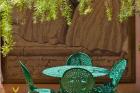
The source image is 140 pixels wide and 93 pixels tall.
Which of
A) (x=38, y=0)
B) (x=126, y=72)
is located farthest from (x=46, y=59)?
(x=38, y=0)

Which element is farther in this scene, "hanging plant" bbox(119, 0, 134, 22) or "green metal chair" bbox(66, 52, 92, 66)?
"green metal chair" bbox(66, 52, 92, 66)

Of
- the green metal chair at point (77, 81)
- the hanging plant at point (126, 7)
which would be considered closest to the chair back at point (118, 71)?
the green metal chair at point (77, 81)

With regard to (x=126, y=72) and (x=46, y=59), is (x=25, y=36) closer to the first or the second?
(x=46, y=59)

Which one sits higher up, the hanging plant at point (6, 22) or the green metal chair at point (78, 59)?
the hanging plant at point (6, 22)

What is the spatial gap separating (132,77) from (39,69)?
1726 millimetres

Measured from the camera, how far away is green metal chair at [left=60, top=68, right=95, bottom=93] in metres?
5.18

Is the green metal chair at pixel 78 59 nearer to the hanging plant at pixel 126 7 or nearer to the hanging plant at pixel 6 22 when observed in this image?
the hanging plant at pixel 126 7

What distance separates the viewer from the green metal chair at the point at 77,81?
5.18 m

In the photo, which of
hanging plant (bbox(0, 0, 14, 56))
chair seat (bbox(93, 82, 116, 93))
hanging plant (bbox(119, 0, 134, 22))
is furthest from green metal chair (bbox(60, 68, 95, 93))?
hanging plant (bbox(0, 0, 14, 56))

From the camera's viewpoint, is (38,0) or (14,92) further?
(14,92)

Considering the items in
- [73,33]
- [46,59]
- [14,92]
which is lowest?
[14,92]

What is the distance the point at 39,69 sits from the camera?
25.6 feet

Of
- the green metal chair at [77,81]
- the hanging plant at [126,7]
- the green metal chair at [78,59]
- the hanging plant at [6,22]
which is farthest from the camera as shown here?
the green metal chair at [78,59]

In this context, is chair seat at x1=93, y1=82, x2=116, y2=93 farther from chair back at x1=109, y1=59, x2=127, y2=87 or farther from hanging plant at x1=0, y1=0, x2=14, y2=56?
hanging plant at x1=0, y1=0, x2=14, y2=56
